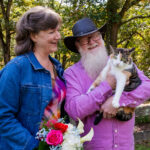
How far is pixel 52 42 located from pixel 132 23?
8620 millimetres

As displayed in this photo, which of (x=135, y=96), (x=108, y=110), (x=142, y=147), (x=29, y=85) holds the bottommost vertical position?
(x=142, y=147)

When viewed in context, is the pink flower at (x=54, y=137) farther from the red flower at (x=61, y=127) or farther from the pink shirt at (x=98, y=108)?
the pink shirt at (x=98, y=108)

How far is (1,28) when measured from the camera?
11016 millimetres

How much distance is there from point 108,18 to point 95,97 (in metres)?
5.48

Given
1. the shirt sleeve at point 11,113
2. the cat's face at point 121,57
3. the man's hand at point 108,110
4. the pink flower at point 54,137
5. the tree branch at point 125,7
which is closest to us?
the pink flower at point 54,137

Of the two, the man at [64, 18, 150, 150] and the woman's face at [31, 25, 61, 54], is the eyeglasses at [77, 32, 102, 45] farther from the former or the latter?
the woman's face at [31, 25, 61, 54]

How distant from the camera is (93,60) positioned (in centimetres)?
278

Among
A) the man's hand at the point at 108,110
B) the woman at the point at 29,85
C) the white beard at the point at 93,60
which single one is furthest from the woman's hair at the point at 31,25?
the man's hand at the point at 108,110

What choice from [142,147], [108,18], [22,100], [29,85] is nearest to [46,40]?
[29,85]

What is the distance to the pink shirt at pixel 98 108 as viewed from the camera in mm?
2316

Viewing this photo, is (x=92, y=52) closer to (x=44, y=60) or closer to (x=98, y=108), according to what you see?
(x=44, y=60)

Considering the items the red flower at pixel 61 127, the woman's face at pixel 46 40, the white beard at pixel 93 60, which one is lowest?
the red flower at pixel 61 127

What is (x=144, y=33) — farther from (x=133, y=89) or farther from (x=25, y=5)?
(x=133, y=89)

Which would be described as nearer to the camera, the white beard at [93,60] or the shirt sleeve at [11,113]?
the shirt sleeve at [11,113]
